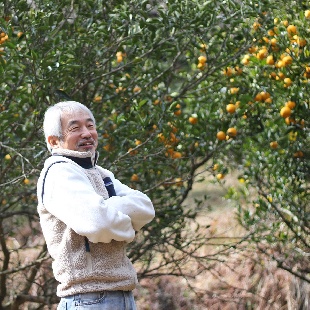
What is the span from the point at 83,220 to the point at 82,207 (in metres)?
0.04

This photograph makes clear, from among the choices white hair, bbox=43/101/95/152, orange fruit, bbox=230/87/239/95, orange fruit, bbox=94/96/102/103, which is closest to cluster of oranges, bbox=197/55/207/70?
orange fruit, bbox=230/87/239/95

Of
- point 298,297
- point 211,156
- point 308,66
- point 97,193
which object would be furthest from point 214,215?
point 97,193

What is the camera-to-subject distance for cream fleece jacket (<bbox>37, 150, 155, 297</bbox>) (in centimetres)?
238

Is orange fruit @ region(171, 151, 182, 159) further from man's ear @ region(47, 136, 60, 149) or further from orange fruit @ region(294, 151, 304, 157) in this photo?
man's ear @ region(47, 136, 60, 149)

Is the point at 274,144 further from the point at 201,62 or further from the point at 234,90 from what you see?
the point at 201,62

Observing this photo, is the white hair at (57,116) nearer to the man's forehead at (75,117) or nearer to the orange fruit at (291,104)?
the man's forehead at (75,117)

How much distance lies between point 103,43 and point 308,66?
3.79ft

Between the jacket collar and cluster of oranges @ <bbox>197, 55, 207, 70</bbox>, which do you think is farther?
cluster of oranges @ <bbox>197, 55, 207, 70</bbox>

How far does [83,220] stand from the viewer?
93.2 inches

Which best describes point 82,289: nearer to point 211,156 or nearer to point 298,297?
point 211,156

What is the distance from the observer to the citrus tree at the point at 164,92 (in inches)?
163

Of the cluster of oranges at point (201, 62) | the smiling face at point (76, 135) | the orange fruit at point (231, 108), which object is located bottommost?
the smiling face at point (76, 135)

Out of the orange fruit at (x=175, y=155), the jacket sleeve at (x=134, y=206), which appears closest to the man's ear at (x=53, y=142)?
the jacket sleeve at (x=134, y=206)

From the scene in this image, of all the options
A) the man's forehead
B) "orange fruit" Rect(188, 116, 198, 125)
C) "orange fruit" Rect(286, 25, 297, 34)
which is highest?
"orange fruit" Rect(286, 25, 297, 34)
